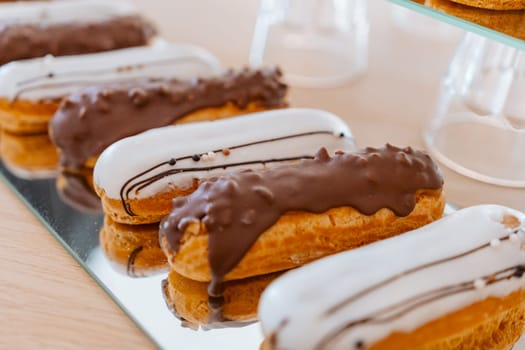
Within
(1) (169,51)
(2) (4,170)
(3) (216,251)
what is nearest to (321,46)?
(1) (169,51)

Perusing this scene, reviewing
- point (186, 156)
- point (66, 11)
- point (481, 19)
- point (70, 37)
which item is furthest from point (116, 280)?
point (66, 11)

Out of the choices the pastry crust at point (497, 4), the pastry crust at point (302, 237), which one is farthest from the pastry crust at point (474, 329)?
the pastry crust at point (497, 4)

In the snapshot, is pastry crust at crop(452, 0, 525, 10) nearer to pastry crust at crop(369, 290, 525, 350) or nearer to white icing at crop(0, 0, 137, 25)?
pastry crust at crop(369, 290, 525, 350)

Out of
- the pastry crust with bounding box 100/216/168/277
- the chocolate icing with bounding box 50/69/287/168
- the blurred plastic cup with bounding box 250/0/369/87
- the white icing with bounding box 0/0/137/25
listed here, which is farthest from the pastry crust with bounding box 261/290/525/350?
the white icing with bounding box 0/0/137/25

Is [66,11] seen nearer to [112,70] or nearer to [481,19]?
[112,70]

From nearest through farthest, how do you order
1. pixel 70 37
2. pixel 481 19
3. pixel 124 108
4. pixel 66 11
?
pixel 481 19 → pixel 124 108 → pixel 70 37 → pixel 66 11
